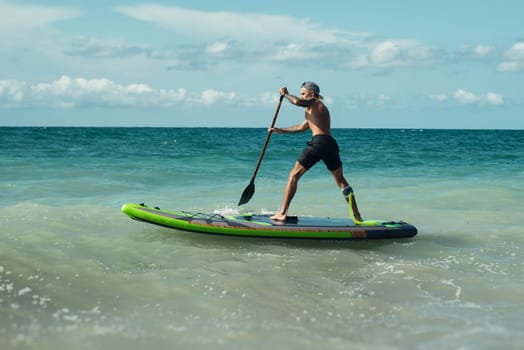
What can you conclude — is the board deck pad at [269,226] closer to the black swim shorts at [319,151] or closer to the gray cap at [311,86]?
the black swim shorts at [319,151]

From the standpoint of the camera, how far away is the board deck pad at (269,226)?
7.62 meters

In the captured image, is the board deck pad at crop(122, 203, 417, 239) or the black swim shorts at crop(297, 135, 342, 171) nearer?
the board deck pad at crop(122, 203, 417, 239)

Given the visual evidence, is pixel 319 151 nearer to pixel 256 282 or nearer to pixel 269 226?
pixel 269 226


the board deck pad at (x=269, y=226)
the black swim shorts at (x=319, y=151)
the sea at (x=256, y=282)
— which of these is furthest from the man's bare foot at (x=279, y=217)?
the black swim shorts at (x=319, y=151)

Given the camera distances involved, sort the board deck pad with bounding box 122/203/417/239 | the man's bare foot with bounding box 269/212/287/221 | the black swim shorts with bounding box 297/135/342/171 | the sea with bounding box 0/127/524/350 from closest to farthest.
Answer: the sea with bounding box 0/127/524/350
the board deck pad with bounding box 122/203/417/239
the black swim shorts with bounding box 297/135/342/171
the man's bare foot with bounding box 269/212/287/221

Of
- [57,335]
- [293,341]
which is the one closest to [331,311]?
[293,341]

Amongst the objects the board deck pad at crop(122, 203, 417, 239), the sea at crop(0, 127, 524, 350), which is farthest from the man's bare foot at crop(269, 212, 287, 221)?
the sea at crop(0, 127, 524, 350)

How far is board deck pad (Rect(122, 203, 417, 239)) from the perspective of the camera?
7625 mm

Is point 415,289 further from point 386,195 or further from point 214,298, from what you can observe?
point 386,195

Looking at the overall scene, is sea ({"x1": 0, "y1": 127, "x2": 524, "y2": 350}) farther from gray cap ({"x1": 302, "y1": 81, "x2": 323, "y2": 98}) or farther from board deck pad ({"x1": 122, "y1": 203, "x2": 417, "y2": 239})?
gray cap ({"x1": 302, "y1": 81, "x2": 323, "y2": 98})

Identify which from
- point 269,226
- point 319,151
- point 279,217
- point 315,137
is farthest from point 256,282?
point 315,137

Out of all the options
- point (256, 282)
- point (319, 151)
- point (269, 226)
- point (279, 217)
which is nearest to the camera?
point (256, 282)

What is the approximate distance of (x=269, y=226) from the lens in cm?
763

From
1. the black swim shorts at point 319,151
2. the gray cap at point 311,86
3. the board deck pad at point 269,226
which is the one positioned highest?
the gray cap at point 311,86
